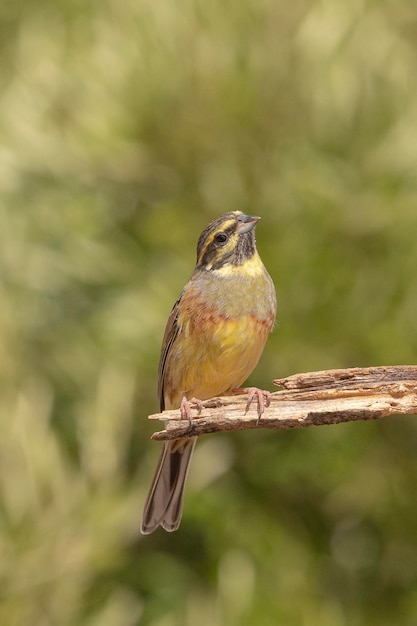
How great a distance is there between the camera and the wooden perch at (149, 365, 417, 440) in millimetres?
1744

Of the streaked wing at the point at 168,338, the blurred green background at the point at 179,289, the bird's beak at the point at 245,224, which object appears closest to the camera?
the bird's beak at the point at 245,224

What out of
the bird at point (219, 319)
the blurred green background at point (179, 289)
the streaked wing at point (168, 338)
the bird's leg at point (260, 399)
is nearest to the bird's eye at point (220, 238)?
the bird at point (219, 319)

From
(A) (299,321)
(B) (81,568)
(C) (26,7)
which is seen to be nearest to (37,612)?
(B) (81,568)

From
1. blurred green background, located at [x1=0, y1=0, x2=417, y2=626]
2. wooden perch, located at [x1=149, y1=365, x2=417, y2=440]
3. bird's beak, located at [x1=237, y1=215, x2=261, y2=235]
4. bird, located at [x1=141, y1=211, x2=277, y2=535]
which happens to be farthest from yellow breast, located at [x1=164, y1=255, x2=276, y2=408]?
blurred green background, located at [x1=0, y1=0, x2=417, y2=626]

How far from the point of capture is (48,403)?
397cm

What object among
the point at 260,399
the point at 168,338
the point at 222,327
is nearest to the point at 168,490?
the point at 168,338

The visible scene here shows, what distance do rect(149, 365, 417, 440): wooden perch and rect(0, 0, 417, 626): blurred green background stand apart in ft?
5.57

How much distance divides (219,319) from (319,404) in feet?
2.08

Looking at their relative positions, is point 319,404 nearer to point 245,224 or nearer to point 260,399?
point 260,399

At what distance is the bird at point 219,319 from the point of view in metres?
2.35

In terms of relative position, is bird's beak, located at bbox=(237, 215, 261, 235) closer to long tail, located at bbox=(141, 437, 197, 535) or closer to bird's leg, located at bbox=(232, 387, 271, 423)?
bird's leg, located at bbox=(232, 387, 271, 423)

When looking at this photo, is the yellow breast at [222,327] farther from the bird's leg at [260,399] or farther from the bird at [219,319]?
the bird's leg at [260,399]

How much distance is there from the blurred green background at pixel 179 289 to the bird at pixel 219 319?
3.56 ft

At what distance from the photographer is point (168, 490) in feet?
8.88
